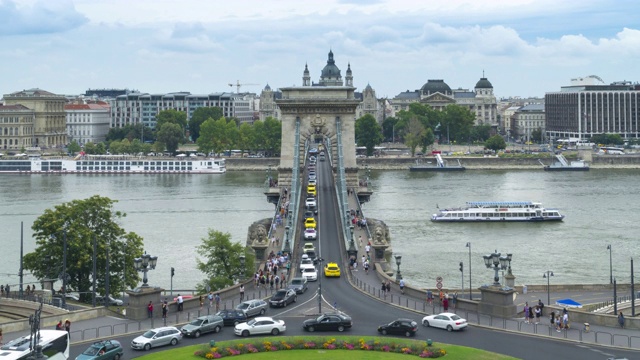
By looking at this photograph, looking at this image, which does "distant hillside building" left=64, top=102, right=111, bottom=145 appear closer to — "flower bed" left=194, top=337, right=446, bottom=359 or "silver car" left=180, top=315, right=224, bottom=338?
"silver car" left=180, top=315, right=224, bottom=338

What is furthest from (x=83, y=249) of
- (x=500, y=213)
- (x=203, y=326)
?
(x=500, y=213)

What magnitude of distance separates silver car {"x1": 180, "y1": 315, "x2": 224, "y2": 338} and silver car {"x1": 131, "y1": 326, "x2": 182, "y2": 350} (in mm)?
532

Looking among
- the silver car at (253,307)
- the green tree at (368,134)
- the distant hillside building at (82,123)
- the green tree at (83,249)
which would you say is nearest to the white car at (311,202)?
the green tree at (83,249)

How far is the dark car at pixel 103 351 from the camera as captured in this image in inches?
960

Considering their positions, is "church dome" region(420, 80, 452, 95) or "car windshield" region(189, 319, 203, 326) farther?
"church dome" region(420, 80, 452, 95)

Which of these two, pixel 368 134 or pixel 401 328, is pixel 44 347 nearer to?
pixel 401 328

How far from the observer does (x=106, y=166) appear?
128250 millimetres

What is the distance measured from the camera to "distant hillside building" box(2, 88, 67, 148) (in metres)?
157

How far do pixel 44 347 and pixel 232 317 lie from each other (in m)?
6.91

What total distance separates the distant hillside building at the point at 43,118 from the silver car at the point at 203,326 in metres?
133

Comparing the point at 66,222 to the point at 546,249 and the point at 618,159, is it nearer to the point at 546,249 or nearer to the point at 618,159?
the point at 546,249

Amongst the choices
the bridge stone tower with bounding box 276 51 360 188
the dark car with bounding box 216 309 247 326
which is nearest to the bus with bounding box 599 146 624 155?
the bridge stone tower with bounding box 276 51 360 188

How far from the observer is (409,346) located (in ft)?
83.7

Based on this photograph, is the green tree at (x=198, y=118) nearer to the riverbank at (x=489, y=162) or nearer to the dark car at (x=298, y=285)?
the riverbank at (x=489, y=162)
